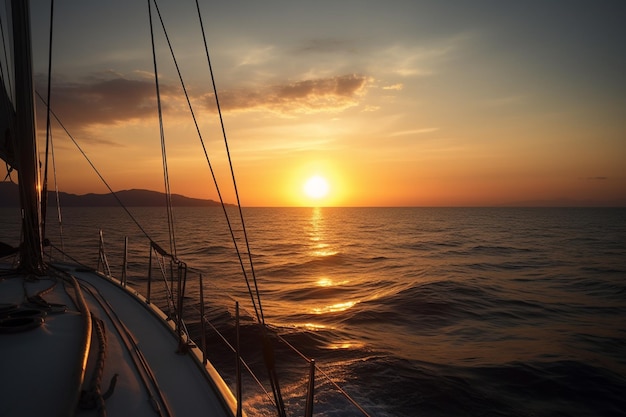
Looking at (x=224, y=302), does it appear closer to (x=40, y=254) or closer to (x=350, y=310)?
(x=350, y=310)

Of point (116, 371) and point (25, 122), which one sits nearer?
point (116, 371)

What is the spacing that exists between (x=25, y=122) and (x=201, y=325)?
4.30m

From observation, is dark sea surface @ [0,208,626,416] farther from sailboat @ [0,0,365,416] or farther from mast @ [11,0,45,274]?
mast @ [11,0,45,274]

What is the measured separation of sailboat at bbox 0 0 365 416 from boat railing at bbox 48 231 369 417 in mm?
36

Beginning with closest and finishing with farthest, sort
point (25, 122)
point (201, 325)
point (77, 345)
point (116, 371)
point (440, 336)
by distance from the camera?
point (116, 371), point (77, 345), point (201, 325), point (25, 122), point (440, 336)

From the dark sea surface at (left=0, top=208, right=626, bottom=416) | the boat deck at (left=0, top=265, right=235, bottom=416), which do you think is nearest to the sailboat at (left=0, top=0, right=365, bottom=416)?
the boat deck at (left=0, top=265, right=235, bottom=416)

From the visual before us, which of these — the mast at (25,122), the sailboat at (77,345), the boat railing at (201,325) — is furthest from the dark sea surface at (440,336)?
the mast at (25,122)

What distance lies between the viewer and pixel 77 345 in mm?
3826

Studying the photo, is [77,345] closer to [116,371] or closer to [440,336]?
[116,371]

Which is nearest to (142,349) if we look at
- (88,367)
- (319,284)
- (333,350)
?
(88,367)

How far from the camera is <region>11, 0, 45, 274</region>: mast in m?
5.72

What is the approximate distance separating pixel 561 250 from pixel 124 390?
42245 millimetres

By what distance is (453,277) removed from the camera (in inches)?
813

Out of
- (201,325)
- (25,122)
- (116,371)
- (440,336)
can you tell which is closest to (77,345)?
(116,371)
